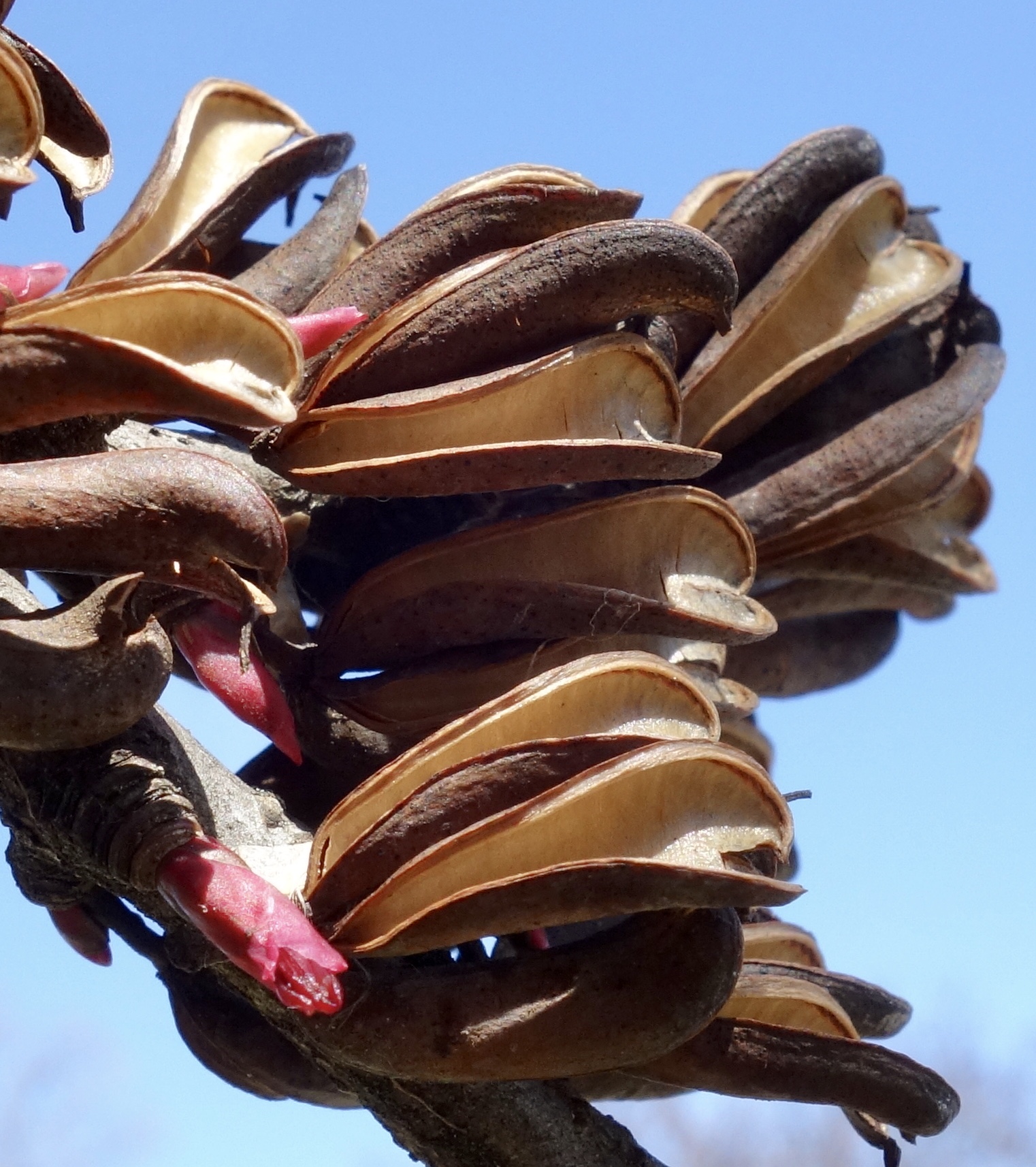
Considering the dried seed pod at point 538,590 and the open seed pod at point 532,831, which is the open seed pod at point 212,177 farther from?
the open seed pod at point 532,831

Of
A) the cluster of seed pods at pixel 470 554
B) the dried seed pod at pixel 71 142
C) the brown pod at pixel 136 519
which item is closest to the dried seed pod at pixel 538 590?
the cluster of seed pods at pixel 470 554

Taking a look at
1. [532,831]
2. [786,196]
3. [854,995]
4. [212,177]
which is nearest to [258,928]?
[532,831]

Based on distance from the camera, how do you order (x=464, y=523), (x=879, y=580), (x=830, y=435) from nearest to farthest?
(x=464, y=523)
(x=830, y=435)
(x=879, y=580)

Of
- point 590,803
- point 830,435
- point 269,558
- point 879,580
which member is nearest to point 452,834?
point 590,803

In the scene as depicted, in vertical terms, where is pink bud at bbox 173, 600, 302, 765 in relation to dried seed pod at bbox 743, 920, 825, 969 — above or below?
above

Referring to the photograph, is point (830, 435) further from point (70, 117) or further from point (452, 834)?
point (70, 117)

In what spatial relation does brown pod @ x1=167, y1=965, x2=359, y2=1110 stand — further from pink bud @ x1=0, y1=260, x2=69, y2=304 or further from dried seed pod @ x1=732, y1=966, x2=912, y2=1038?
pink bud @ x1=0, y1=260, x2=69, y2=304

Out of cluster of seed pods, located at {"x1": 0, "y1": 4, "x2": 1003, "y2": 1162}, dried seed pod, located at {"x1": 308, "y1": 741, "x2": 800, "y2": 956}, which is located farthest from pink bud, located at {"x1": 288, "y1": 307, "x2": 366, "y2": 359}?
dried seed pod, located at {"x1": 308, "y1": 741, "x2": 800, "y2": 956}
